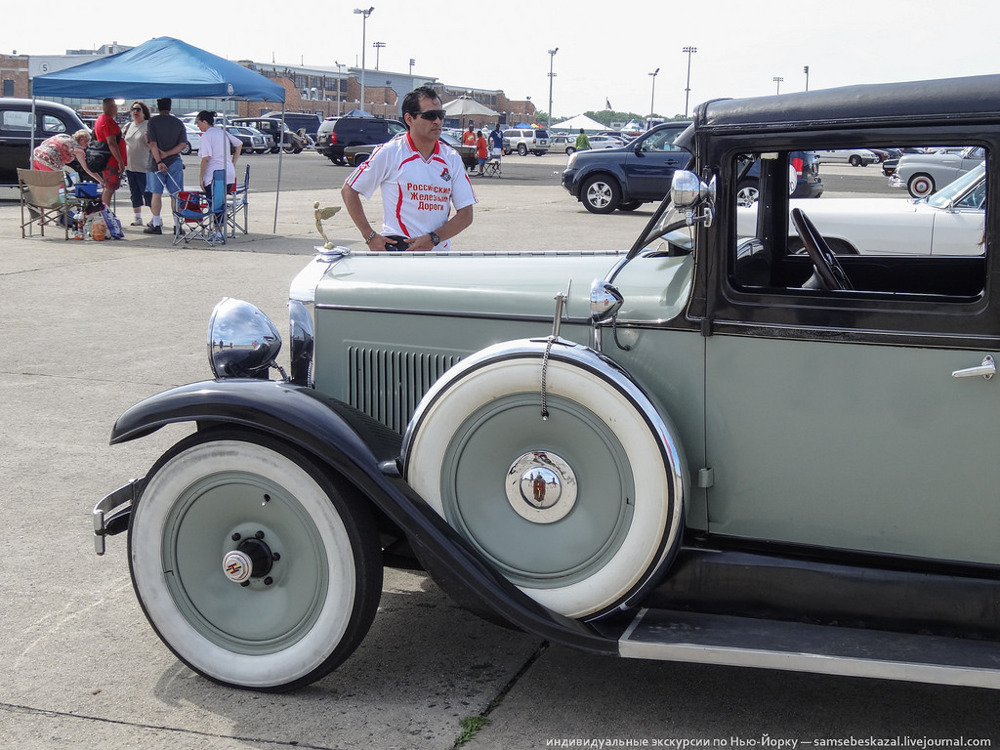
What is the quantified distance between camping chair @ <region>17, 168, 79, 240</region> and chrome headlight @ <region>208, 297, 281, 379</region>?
11076mm

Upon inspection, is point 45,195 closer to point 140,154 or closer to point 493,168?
point 140,154

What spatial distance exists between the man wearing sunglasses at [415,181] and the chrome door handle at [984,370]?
10.2 ft

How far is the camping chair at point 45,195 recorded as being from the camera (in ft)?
44.1

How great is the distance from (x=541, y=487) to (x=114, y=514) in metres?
1.41

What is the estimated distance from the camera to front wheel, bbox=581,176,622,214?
1936 cm

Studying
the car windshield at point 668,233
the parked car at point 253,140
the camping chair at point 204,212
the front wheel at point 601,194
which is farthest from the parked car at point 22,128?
the parked car at point 253,140

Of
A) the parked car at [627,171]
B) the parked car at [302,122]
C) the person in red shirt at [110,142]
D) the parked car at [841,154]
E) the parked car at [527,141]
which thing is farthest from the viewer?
the parked car at [527,141]

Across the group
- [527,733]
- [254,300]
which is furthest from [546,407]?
[254,300]

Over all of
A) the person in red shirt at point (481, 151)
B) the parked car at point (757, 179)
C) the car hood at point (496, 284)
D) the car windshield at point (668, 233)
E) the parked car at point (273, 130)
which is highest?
the parked car at point (273, 130)

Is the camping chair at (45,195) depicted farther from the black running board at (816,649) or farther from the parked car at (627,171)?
the black running board at (816,649)

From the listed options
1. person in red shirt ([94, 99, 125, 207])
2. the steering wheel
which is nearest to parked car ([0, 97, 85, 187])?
person in red shirt ([94, 99, 125, 207])

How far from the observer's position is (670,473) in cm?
282

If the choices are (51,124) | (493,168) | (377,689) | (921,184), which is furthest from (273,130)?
(377,689)

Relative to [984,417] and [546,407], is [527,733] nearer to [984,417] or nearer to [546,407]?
[546,407]
